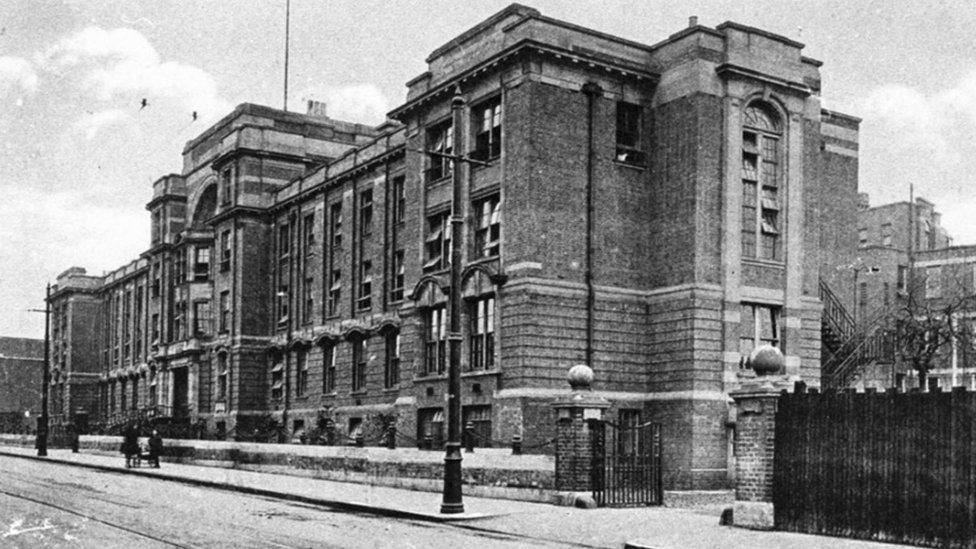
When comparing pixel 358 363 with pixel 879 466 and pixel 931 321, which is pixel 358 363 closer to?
pixel 931 321

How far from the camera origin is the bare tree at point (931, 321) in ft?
143

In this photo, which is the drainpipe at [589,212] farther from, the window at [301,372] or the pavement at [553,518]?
the window at [301,372]

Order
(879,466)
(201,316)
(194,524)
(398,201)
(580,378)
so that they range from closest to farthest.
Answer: (879,466), (194,524), (580,378), (398,201), (201,316)

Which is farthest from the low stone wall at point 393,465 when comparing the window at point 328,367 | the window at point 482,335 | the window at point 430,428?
the window at point 328,367

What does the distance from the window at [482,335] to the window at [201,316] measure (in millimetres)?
27966

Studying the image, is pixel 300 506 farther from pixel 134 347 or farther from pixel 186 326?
pixel 134 347

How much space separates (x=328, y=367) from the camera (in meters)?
47.1

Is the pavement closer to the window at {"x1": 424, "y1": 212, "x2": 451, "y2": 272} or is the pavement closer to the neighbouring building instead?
the window at {"x1": 424, "y1": 212, "x2": 451, "y2": 272}

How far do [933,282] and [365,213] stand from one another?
4198 cm

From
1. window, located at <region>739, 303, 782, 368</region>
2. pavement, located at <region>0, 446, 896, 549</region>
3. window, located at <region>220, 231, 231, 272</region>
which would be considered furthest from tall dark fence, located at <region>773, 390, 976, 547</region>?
window, located at <region>220, 231, 231, 272</region>

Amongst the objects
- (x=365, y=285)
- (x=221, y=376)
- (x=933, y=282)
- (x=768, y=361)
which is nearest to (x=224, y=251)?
(x=221, y=376)

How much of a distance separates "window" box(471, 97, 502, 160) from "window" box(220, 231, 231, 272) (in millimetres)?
24327

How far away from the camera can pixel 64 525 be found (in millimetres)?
17562

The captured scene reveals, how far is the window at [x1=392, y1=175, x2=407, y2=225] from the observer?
4269 cm
